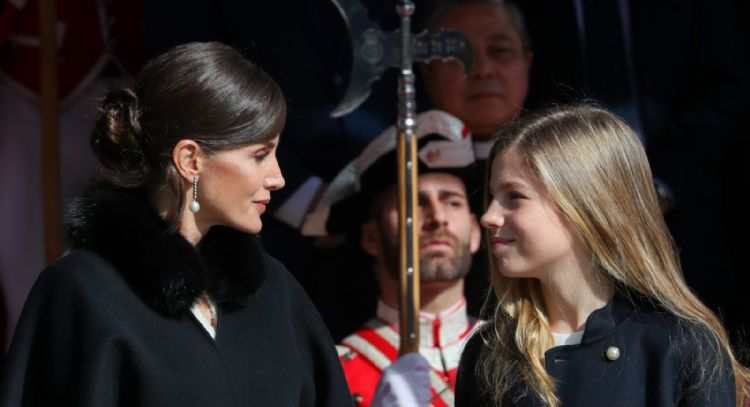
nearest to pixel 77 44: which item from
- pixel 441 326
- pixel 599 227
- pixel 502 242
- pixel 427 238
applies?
pixel 427 238

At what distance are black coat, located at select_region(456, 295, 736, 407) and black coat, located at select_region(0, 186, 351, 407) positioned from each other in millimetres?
505

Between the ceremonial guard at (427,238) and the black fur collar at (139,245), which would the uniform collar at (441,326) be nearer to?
the ceremonial guard at (427,238)

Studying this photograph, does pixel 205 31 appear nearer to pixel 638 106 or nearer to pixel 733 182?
pixel 638 106

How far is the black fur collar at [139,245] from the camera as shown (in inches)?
99.3

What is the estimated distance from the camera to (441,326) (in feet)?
12.1

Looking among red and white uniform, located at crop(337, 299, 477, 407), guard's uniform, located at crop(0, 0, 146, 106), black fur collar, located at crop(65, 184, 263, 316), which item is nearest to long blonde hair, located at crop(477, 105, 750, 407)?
black fur collar, located at crop(65, 184, 263, 316)

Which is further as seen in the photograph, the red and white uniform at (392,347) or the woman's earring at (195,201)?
the red and white uniform at (392,347)

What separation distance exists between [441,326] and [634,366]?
1.23m

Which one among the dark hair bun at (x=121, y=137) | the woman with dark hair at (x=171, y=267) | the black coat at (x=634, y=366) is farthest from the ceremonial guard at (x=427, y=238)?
the dark hair bun at (x=121, y=137)

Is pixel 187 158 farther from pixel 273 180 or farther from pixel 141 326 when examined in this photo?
pixel 141 326

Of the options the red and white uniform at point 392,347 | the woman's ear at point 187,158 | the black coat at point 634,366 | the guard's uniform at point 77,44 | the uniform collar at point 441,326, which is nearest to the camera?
the black coat at point 634,366

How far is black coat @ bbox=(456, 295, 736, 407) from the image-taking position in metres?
2.45

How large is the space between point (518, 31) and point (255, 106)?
1723 mm

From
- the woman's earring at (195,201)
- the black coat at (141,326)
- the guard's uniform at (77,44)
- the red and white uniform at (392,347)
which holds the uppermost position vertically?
the guard's uniform at (77,44)
